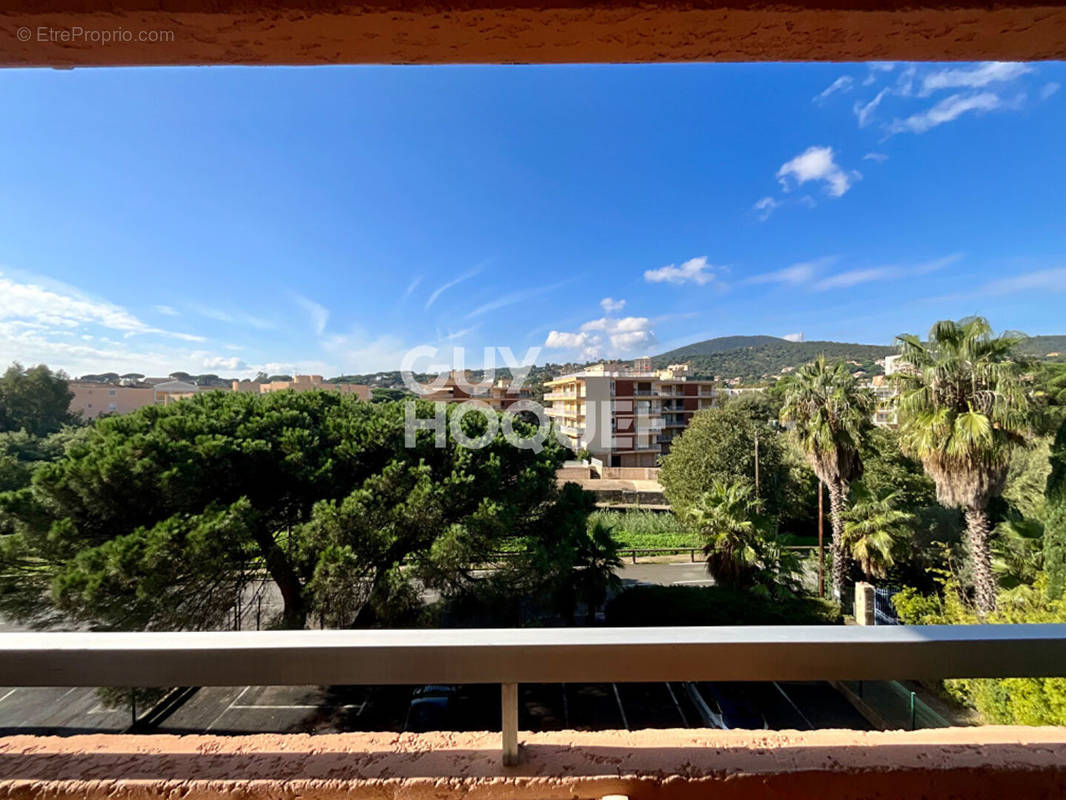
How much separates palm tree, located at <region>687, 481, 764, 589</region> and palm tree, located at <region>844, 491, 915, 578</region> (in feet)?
4.90

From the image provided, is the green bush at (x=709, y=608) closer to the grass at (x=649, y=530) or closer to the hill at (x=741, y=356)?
the grass at (x=649, y=530)

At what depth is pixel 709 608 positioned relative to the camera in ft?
21.8

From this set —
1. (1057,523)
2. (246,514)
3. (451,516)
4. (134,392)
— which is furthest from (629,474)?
(134,392)

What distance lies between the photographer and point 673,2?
0.59 meters

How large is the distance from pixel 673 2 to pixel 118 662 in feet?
4.00

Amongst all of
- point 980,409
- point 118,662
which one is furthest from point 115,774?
point 980,409

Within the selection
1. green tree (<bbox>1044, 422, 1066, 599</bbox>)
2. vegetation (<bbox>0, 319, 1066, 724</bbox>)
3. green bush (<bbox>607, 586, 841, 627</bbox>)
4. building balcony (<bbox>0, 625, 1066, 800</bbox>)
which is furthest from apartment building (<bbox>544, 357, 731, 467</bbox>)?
building balcony (<bbox>0, 625, 1066, 800</bbox>)

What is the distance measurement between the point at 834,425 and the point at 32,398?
1118cm

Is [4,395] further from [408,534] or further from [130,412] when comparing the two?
[408,534]

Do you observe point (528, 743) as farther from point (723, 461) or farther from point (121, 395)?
point (723, 461)

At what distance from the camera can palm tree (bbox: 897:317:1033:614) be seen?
4.76 meters

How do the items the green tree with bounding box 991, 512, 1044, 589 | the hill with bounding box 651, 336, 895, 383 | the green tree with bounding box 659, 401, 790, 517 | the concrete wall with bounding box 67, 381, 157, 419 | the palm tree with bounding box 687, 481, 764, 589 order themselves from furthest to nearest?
the hill with bounding box 651, 336, 895, 383, the green tree with bounding box 659, 401, 790, 517, the palm tree with bounding box 687, 481, 764, 589, the concrete wall with bounding box 67, 381, 157, 419, the green tree with bounding box 991, 512, 1044, 589

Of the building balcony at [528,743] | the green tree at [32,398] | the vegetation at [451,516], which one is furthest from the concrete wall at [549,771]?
the green tree at [32,398]

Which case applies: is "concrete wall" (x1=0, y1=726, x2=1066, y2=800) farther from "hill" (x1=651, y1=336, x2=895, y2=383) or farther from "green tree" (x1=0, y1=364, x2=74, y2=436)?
"hill" (x1=651, y1=336, x2=895, y2=383)
